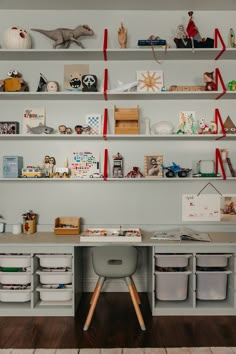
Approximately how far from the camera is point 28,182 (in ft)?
9.57

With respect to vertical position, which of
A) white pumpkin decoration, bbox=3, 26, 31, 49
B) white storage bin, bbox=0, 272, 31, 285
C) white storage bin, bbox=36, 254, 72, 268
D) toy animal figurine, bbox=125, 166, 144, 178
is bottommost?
white storage bin, bbox=0, 272, 31, 285

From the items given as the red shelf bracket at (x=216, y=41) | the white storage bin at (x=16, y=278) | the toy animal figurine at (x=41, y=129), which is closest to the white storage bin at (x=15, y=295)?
the white storage bin at (x=16, y=278)

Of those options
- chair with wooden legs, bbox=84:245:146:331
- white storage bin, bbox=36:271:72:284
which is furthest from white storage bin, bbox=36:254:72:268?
chair with wooden legs, bbox=84:245:146:331

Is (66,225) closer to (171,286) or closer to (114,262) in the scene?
(114,262)

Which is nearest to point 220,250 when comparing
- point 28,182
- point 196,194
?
point 196,194

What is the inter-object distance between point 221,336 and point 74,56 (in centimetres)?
247

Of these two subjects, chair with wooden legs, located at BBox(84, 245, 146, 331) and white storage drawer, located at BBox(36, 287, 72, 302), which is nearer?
chair with wooden legs, located at BBox(84, 245, 146, 331)

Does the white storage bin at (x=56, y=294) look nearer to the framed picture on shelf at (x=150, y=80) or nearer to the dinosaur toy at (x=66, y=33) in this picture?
the framed picture on shelf at (x=150, y=80)

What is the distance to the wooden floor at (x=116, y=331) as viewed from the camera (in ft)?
6.77

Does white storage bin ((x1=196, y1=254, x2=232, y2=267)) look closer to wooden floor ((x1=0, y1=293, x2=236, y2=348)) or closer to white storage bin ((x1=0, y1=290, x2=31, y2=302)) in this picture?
wooden floor ((x1=0, y1=293, x2=236, y2=348))

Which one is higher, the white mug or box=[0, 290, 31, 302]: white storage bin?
the white mug

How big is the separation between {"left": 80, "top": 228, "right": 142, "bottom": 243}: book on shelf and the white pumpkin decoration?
169 centimetres

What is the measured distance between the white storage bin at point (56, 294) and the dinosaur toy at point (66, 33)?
2.04m

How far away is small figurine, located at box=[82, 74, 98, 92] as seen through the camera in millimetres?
2754
